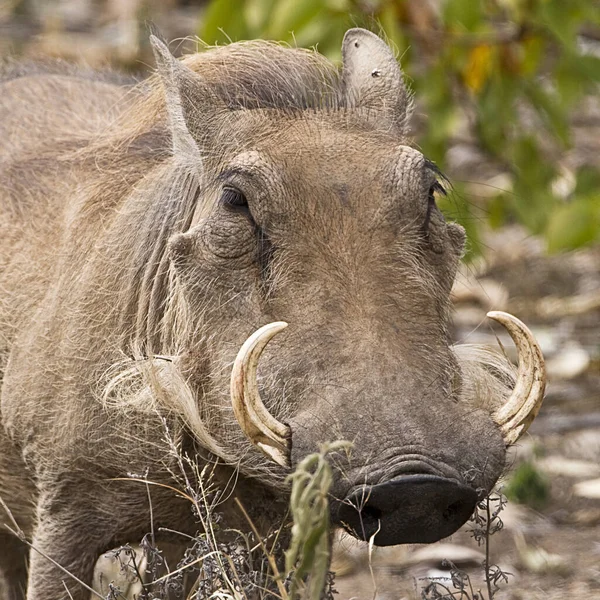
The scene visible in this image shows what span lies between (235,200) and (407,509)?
0.86 meters

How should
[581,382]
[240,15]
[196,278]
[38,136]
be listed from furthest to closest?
[581,382] < [240,15] < [38,136] < [196,278]

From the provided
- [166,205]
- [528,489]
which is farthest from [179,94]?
[528,489]

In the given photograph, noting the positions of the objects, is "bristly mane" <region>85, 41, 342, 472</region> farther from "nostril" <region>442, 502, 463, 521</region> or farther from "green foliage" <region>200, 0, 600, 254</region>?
"green foliage" <region>200, 0, 600, 254</region>

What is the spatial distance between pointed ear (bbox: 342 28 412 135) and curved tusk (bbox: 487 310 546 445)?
0.74 m

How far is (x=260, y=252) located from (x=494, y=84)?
3224mm

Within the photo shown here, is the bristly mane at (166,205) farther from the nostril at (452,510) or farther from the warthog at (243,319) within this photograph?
the nostril at (452,510)

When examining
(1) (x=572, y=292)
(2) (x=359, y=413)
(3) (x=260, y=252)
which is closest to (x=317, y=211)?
(3) (x=260, y=252)

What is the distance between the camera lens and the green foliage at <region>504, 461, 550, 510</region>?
17.0 ft

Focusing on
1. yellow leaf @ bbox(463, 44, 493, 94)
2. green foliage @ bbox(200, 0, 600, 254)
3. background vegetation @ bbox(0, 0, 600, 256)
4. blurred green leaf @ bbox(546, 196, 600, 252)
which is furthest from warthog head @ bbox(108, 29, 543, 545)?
yellow leaf @ bbox(463, 44, 493, 94)

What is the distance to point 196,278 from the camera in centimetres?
304

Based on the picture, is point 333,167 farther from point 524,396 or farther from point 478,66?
point 478,66

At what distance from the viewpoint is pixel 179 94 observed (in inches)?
125

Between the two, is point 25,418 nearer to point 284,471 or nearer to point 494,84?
point 284,471

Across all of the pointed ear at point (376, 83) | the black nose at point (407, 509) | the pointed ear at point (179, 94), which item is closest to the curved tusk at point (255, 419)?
the black nose at point (407, 509)
